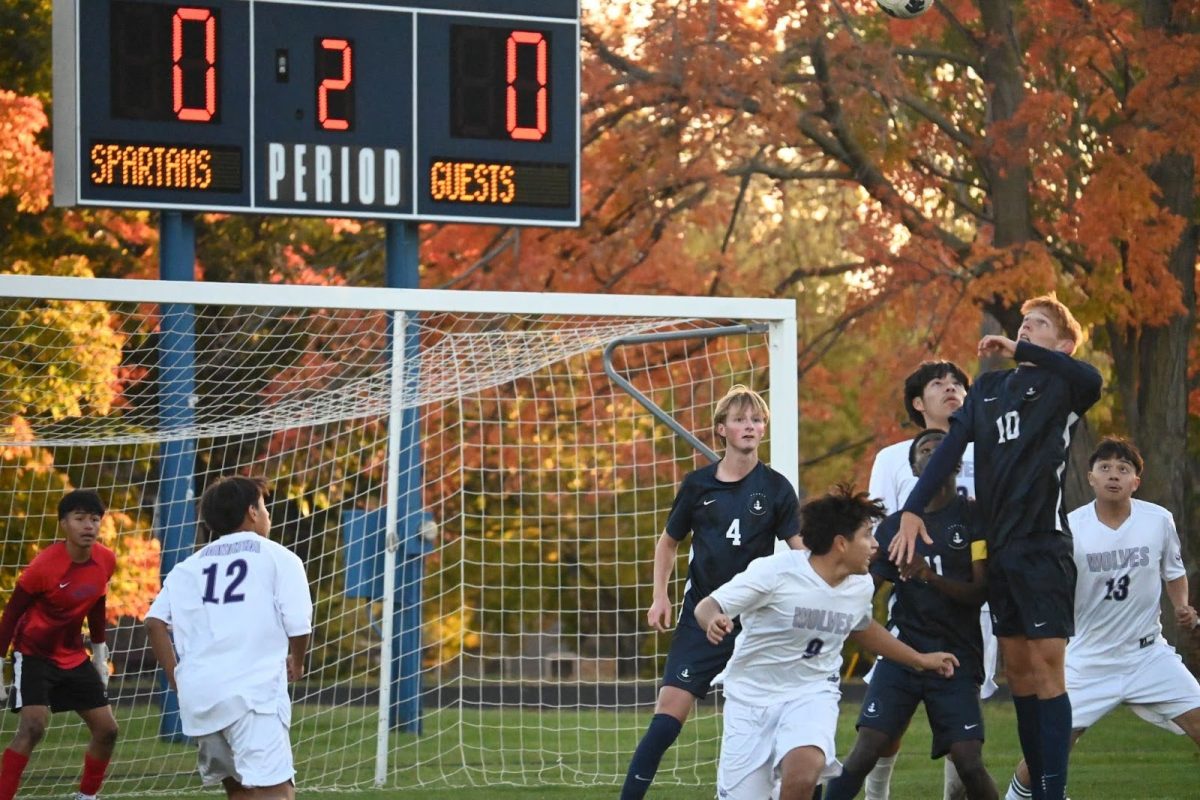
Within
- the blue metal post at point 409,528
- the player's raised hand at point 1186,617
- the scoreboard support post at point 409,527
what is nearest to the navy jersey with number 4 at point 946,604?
the player's raised hand at point 1186,617

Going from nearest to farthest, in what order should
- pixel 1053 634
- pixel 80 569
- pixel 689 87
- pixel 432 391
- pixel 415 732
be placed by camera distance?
pixel 1053 634 → pixel 80 569 → pixel 432 391 → pixel 415 732 → pixel 689 87

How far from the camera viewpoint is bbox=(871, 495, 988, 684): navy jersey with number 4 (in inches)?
268

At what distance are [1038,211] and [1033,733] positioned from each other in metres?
11.2

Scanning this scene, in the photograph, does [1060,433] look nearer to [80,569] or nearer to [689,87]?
[80,569]

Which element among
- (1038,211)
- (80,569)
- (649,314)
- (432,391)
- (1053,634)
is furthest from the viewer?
(1038,211)

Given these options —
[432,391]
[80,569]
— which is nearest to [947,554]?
[80,569]

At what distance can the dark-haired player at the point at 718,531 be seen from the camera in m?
7.20

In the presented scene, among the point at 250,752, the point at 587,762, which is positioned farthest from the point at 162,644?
the point at 587,762

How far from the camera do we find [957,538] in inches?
268

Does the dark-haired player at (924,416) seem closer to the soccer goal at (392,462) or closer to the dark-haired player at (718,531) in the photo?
the dark-haired player at (718,531)

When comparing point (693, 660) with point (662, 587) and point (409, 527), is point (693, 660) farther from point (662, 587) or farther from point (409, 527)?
point (409, 527)

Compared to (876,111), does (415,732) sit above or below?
below

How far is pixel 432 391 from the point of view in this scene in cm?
1103

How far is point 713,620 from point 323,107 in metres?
6.16
